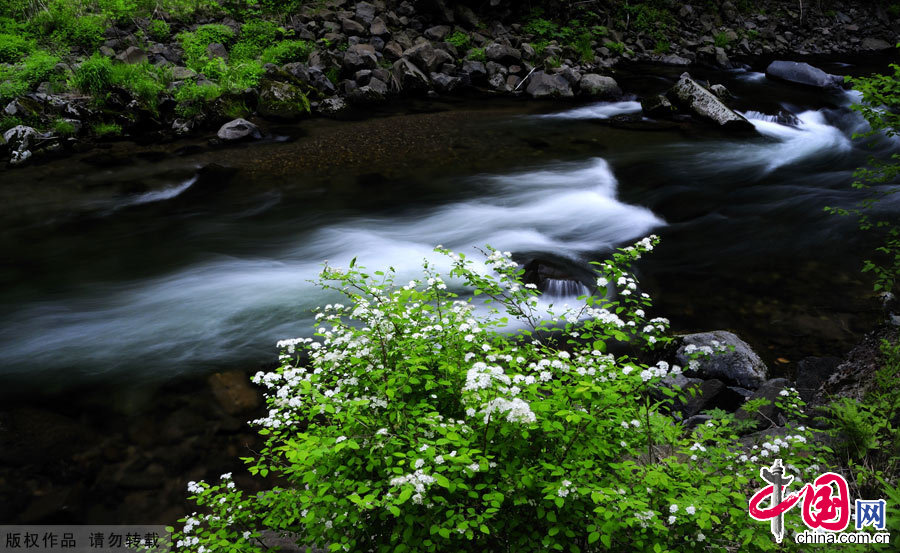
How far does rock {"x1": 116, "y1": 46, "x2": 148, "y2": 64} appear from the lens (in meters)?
14.2

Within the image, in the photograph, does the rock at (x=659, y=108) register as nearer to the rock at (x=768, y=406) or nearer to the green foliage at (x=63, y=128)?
the rock at (x=768, y=406)

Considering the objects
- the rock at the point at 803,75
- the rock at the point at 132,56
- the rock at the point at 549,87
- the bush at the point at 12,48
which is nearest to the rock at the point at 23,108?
the rock at the point at 132,56

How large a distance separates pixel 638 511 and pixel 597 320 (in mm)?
947

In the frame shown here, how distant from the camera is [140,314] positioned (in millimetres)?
6430

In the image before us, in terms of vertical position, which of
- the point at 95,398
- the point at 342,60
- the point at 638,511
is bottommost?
the point at 95,398

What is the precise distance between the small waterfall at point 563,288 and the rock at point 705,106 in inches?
326

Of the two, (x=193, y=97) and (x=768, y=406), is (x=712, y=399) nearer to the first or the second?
(x=768, y=406)

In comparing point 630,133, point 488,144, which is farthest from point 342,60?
point 630,133

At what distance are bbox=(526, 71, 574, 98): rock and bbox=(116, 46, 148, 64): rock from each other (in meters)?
10.7

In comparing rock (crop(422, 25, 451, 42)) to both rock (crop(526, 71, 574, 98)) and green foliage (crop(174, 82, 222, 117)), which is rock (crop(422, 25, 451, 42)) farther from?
green foliage (crop(174, 82, 222, 117))

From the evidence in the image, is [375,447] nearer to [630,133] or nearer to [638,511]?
[638,511]

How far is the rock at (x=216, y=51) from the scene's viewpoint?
1534cm

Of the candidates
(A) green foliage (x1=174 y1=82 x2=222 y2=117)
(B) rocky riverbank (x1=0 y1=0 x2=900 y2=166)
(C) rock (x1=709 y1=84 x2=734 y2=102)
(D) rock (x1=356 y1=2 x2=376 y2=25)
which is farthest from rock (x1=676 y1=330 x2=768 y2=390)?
(D) rock (x1=356 y1=2 x2=376 y2=25)

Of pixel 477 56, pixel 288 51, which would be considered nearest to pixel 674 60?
pixel 477 56
